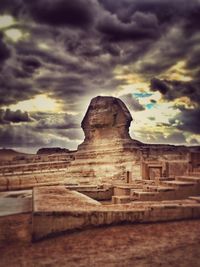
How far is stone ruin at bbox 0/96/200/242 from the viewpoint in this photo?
752cm

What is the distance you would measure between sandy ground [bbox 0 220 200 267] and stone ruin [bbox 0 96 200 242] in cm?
38

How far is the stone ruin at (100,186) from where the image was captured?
7523 mm

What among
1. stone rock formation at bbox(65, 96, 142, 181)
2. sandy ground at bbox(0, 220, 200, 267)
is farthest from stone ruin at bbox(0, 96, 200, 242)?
sandy ground at bbox(0, 220, 200, 267)

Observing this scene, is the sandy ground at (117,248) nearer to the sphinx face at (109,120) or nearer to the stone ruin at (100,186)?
the stone ruin at (100,186)

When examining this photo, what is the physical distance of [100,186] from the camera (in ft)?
51.4

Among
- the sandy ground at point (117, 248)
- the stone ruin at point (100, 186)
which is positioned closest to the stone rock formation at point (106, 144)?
the stone ruin at point (100, 186)

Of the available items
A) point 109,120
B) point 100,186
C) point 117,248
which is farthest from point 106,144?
point 117,248

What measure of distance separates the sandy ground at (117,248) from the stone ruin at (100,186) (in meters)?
0.38

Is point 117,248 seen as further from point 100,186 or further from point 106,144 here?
point 106,144

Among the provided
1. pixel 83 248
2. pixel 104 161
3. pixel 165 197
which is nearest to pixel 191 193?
pixel 165 197

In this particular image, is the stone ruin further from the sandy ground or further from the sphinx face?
the sandy ground

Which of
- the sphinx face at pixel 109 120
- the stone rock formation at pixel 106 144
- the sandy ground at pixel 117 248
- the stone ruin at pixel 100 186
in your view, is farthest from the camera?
the sphinx face at pixel 109 120

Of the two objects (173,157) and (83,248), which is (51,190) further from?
(173,157)

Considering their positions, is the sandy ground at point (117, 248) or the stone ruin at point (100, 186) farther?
the stone ruin at point (100, 186)
